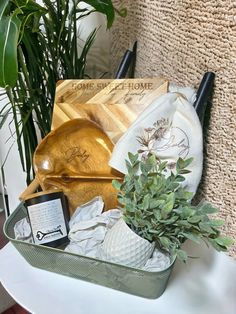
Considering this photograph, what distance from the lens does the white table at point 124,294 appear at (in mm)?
668

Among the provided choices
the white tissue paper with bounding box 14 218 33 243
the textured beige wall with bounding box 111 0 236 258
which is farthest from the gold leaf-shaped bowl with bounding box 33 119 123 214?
the textured beige wall with bounding box 111 0 236 258

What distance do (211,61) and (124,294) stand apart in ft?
1.73

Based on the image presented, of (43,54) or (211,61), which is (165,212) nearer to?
(211,61)

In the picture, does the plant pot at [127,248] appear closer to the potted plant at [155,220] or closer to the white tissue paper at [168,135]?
the potted plant at [155,220]

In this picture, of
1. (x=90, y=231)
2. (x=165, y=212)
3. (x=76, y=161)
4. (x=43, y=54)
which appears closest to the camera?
(x=165, y=212)

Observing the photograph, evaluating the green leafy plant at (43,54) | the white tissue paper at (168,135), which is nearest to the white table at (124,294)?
the white tissue paper at (168,135)

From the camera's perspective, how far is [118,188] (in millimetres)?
675

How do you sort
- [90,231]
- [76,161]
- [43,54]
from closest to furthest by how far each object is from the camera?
[90,231] < [76,161] < [43,54]

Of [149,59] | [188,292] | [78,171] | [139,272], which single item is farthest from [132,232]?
[149,59]

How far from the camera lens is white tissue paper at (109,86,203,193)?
79 cm

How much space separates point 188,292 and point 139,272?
0.14 metres

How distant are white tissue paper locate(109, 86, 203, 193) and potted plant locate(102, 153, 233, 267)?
13 centimetres

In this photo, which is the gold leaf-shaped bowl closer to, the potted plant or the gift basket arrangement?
the gift basket arrangement

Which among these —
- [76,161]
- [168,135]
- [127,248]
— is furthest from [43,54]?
[127,248]
